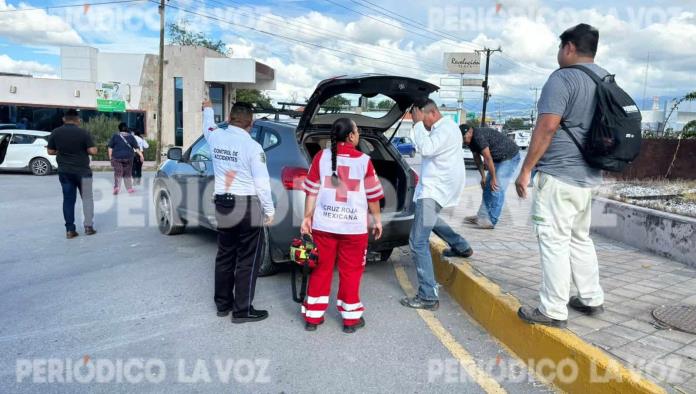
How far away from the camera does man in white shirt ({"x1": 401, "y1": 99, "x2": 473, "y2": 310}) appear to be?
446 cm

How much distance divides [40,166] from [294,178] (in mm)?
14466

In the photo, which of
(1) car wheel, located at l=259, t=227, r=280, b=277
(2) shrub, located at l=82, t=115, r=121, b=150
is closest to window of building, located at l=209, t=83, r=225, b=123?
(2) shrub, located at l=82, t=115, r=121, b=150

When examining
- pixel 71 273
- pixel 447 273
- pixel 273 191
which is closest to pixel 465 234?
pixel 447 273

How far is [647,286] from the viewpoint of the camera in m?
4.67

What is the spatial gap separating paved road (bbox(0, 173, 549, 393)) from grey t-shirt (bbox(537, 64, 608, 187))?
1.35m

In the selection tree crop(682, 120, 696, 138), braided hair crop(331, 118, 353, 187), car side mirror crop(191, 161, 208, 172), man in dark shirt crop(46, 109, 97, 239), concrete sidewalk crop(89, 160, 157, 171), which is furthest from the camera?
concrete sidewalk crop(89, 160, 157, 171)

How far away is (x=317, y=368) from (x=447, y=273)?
2192 millimetres

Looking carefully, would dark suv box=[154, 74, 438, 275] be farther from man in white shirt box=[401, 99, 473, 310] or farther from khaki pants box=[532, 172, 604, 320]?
khaki pants box=[532, 172, 604, 320]

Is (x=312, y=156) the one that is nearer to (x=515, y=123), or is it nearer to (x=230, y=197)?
(x=230, y=197)

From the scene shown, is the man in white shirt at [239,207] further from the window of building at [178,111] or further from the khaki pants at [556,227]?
the window of building at [178,111]

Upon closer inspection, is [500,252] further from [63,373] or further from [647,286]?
[63,373]

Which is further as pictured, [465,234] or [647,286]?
[465,234]

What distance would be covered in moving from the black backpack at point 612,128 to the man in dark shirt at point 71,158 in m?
6.50

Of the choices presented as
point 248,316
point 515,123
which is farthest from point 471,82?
point 515,123
